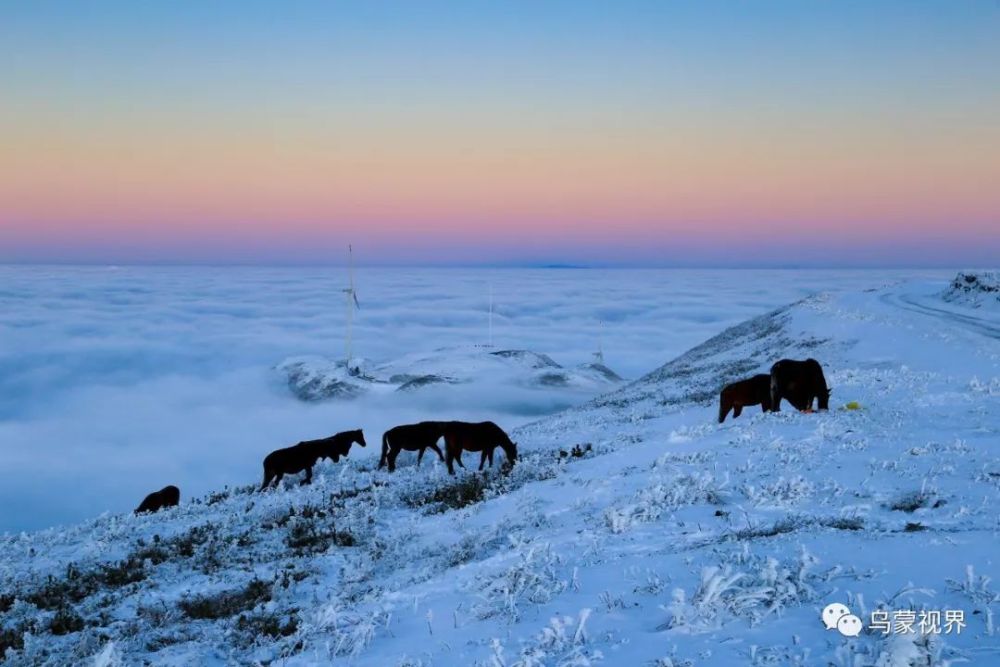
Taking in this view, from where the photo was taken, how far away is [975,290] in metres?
52.9

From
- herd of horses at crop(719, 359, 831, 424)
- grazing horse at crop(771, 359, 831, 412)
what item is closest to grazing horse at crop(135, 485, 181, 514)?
herd of horses at crop(719, 359, 831, 424)

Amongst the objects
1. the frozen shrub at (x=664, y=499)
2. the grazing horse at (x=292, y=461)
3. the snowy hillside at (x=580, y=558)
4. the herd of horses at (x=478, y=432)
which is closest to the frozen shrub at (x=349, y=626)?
the snowy hillside at (x=580, y=558)

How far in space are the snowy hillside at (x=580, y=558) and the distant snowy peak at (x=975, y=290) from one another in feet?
122

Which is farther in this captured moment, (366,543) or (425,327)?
(425,327)

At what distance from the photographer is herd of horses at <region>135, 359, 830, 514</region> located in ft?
56.3

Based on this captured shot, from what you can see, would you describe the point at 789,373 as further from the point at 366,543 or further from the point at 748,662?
the point at 748,662

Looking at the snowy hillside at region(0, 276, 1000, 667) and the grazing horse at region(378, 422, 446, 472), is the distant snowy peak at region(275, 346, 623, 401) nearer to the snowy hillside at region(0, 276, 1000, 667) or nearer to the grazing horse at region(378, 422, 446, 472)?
the grazing horse at region(378, 422, 446, 472)

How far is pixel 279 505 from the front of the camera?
15.8 metres

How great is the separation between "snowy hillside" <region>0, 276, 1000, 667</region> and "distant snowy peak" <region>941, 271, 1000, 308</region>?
37269mm

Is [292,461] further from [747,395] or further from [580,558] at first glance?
[747,395]

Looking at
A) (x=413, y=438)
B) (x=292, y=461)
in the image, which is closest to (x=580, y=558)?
(x=413, y=438)

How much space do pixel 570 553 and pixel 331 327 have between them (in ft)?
626

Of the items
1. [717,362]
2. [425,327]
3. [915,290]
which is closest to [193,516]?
[717,362]

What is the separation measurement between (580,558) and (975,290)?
59210 millimetres
